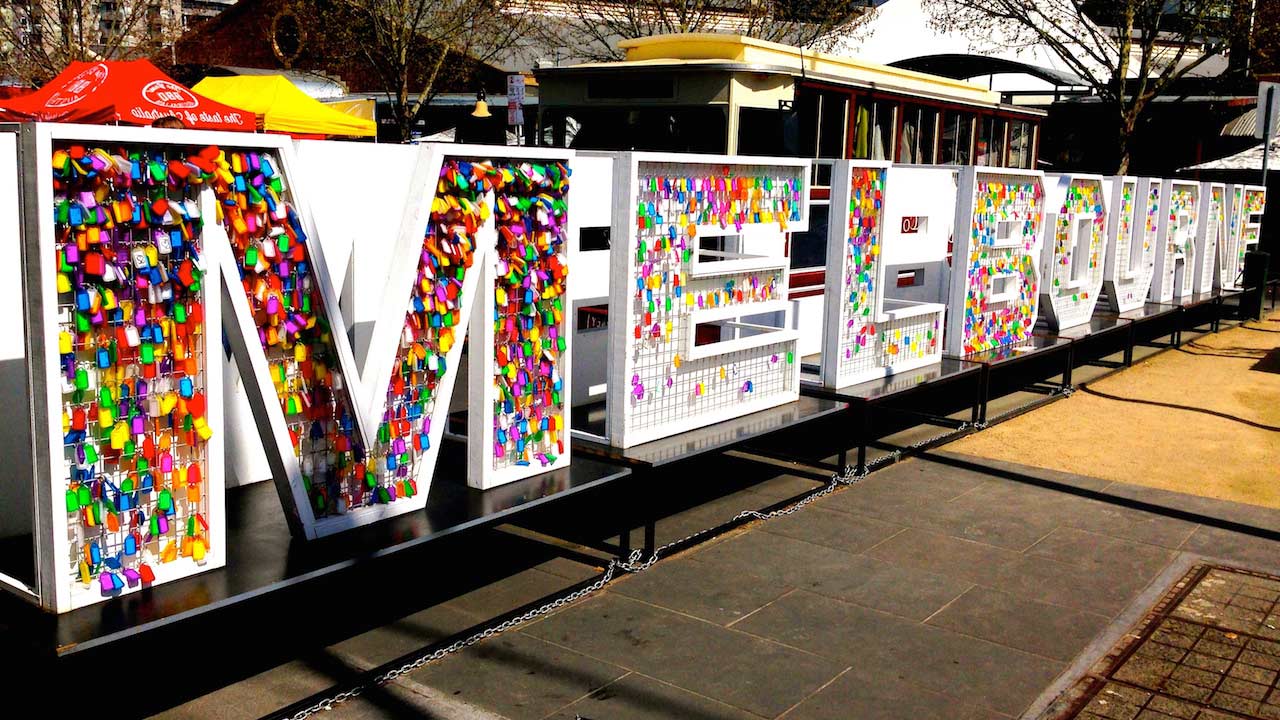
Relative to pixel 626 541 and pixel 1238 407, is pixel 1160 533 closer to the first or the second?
pixel 626 541

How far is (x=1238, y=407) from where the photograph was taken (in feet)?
37.6

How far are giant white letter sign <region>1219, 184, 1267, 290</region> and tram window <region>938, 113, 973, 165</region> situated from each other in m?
4.81

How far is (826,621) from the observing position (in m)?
5.79

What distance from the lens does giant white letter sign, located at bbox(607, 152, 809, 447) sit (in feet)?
21.5

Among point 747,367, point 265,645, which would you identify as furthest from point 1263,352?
point 265,645

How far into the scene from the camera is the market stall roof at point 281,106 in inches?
675

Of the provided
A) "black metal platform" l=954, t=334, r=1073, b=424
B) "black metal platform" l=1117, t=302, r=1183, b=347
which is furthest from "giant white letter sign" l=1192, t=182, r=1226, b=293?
"black metal platform" l=954, t=334, r=1073, b=424

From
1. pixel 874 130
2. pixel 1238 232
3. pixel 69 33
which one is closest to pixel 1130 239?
pixel 874 130

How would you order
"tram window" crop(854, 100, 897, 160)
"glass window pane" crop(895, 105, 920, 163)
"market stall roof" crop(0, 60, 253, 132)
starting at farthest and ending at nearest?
"market stall roof" crop(0, 60, 253, 132)
"glass window pane" crop(895, 105, 920, 163)
"tram window" crop(854, 100, 897, 160)

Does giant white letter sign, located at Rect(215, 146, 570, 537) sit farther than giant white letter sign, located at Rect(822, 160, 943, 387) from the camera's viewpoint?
No

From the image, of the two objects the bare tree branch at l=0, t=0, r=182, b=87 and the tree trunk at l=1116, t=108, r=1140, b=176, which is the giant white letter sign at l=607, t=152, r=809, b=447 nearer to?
the bare tree branch at l=0, t=0, r=182, b=87

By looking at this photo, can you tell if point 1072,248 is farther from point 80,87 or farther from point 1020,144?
point 80,87

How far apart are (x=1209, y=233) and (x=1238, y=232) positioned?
1631 millimetres

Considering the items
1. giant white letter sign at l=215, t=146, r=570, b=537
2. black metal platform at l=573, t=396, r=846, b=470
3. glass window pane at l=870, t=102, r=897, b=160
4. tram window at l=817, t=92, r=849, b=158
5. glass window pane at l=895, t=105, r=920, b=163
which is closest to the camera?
giant white letter sign at l=215, t=146, r=570, b=537
